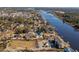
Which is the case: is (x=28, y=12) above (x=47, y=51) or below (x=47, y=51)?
above

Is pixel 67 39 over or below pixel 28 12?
below

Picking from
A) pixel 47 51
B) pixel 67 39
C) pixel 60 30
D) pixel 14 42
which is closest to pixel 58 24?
pixel 60 30
